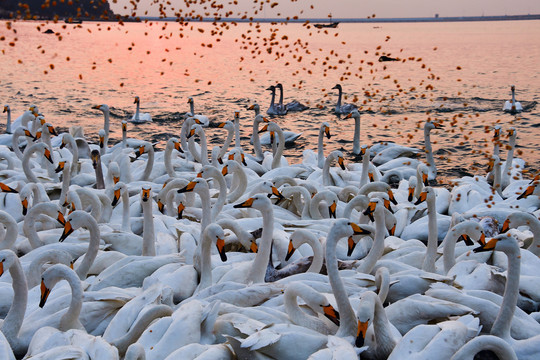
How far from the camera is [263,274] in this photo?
6.28m

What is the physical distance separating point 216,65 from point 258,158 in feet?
84.4

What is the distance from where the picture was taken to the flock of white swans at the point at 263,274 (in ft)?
15.8

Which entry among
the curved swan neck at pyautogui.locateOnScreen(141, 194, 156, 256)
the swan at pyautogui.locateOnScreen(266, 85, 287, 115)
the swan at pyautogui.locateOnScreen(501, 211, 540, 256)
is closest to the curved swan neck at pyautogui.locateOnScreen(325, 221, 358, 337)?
the swan at pyautogui.locateOnScreen(501, 211, 540, 256)

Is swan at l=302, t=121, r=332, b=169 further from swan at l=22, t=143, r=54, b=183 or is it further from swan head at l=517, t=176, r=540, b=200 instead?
swan at l=22, t=143, r=54, b=183

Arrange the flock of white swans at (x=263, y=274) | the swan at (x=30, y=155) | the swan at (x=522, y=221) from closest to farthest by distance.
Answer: the flock of white swans at (x=263, y=274)
the swan at (x=522, y=221)
the swan at (x=30, y=155)

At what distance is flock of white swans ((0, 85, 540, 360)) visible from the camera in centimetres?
481

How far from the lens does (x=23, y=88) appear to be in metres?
26.2

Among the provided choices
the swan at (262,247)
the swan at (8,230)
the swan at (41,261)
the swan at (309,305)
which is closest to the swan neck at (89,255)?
the swan at (41,261)

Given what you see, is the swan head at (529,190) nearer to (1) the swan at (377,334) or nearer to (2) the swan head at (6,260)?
(1) the swan at (377,334)

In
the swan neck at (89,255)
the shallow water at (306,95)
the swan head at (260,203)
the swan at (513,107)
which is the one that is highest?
the swan head at (260,203)

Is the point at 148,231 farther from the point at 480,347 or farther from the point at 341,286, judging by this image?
the point at 480,347

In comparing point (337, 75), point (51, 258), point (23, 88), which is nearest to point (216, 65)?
point (337, 75)

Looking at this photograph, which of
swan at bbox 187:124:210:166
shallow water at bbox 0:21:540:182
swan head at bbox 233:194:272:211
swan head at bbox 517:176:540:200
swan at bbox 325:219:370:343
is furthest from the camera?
shallow water at bbox 0:21:540:182

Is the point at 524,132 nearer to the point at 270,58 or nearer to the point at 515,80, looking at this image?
the point at 515,80
